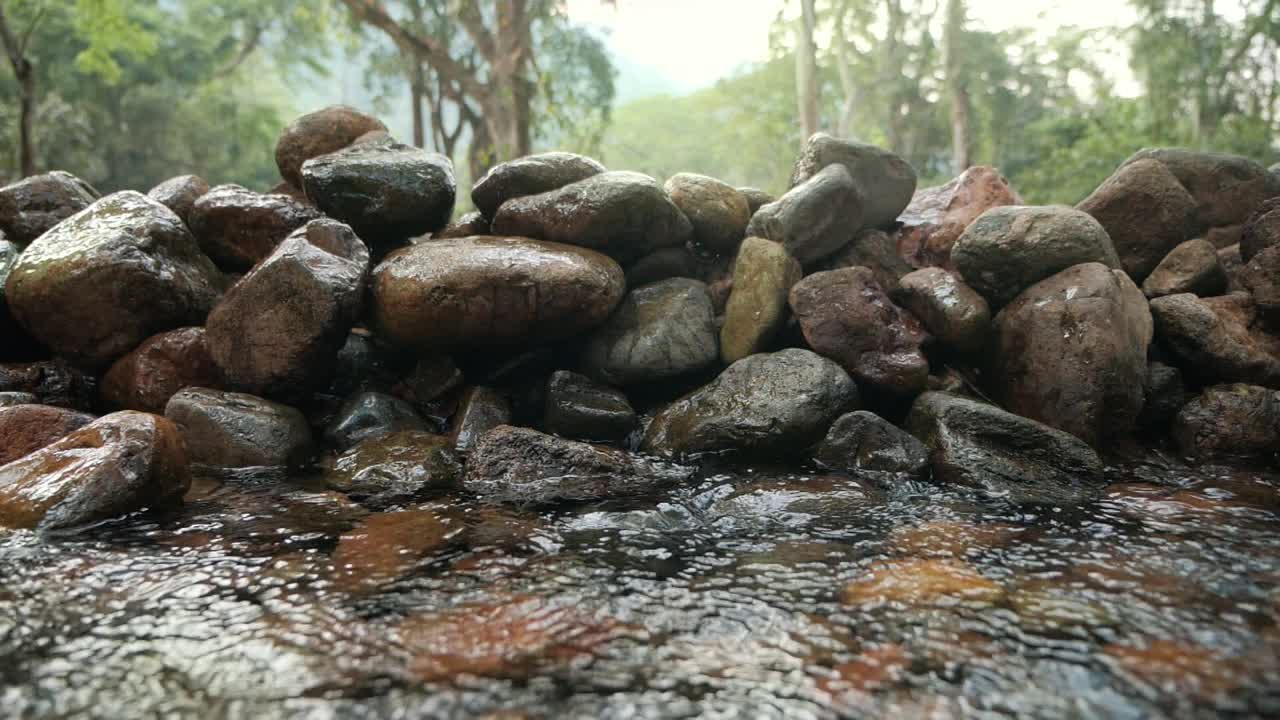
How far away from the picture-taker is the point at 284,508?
15.0ft

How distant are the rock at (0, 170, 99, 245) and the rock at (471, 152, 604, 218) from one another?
14.2 feet

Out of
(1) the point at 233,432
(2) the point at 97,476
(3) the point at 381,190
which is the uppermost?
(3) the point at 381,190

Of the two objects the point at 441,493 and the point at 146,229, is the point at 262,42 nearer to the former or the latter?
the point at 146,229

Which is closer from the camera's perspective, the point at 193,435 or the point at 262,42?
the point at 193,435

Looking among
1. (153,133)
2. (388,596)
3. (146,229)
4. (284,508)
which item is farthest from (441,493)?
(153,133)

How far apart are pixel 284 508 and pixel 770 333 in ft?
12.4

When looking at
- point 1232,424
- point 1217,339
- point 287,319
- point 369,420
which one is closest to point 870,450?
point 1232,424

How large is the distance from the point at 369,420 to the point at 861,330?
152 inches

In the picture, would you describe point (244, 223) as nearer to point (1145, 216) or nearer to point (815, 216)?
point (815, 216)

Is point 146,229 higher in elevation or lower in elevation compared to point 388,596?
higher

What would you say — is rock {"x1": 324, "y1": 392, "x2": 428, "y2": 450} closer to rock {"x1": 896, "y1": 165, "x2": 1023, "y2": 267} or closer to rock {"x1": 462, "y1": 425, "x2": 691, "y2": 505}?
rock {"x1": 462, "y1": 425, "x2": 691, "y2": 505}

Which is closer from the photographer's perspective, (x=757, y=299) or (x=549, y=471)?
A: (x=549, y=471)

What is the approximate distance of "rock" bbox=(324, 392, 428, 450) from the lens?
19.5 feet

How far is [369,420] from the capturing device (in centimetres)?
603
